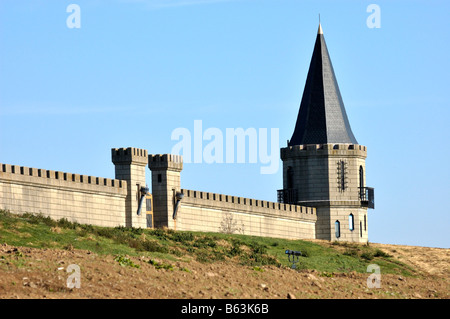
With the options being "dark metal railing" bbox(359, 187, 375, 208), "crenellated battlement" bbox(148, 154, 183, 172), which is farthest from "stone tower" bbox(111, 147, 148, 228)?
"dark metal railing" bbox(359, 187, 375, 208)

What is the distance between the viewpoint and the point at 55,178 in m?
42.4

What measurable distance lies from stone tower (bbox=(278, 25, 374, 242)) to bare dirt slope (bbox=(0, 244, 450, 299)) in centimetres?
2604

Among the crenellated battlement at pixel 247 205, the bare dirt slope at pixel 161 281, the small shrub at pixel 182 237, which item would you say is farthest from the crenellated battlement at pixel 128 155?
the bare dirt slope at pixel 161 281

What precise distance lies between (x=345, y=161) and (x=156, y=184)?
53.2 feet

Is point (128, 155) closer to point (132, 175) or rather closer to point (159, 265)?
point (132, 175)

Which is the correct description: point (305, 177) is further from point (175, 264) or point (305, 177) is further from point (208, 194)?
point (175, 264)

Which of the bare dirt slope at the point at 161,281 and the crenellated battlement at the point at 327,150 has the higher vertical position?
the crenellated battlement at the point at 327,150

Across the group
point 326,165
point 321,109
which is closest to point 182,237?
point 326,165

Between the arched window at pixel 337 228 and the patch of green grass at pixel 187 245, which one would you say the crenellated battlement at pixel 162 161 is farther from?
the arched window at pixel 337 228

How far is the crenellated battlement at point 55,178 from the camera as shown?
40.0 m

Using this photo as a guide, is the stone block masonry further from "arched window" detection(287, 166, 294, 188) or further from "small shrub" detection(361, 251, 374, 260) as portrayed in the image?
"arched window" detection(287, 166, 294, 188)

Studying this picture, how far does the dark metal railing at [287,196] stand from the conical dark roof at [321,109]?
309 centimetres

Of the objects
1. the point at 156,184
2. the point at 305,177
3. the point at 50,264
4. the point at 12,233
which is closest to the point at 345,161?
the point at 305,177
